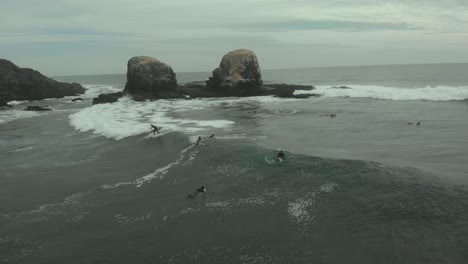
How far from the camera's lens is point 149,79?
50.1 metres

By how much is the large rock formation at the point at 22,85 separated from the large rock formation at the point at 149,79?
18.0 meters

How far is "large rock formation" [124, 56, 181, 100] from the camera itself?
163 ft

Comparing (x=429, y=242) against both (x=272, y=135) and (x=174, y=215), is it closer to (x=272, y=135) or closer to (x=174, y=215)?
(x=174, y=215)

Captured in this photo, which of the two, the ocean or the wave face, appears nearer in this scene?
the ocean

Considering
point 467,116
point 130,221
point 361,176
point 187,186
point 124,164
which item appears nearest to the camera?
point 130,221

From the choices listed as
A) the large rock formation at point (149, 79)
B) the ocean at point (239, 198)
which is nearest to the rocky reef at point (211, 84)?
the large rock formation at point (149, 79)

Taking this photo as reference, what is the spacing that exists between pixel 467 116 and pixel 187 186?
77.5 ft

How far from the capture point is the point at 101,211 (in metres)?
11.2

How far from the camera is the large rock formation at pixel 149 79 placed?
1953 inches

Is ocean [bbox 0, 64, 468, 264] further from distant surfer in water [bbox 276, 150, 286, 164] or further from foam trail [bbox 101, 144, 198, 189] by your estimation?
distant surfer in water [bbox 276, 150, 286, 164]

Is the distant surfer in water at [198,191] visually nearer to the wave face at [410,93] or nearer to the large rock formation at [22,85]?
the wave face at [410,93]

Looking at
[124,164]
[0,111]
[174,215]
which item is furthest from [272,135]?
[0,111]

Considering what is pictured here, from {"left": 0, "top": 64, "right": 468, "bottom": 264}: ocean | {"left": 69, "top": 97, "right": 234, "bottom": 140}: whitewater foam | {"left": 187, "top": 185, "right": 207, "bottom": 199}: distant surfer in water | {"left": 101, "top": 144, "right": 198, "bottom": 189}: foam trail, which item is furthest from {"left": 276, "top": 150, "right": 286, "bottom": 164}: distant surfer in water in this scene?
{"left": 69, "top": 97, "right": 234, "bottom": 140}: whitewater foam

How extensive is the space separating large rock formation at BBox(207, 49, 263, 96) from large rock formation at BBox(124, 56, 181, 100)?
245 inches
